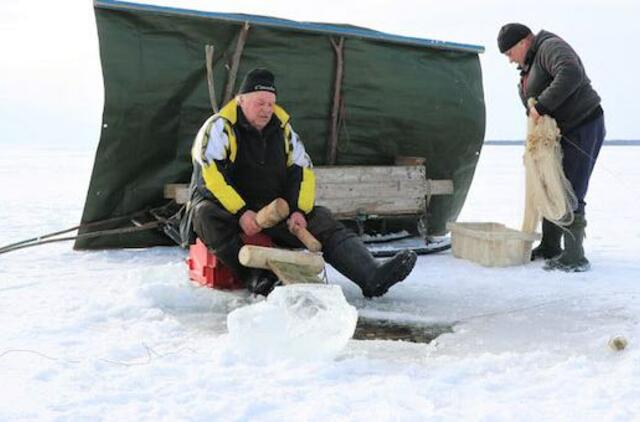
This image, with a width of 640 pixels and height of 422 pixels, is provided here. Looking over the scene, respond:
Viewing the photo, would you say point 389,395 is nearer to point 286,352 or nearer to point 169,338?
point 286,352

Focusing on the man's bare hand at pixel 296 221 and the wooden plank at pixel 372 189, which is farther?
the wooden plank at pixel 372 189

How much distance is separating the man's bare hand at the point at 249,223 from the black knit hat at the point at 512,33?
2.04 m

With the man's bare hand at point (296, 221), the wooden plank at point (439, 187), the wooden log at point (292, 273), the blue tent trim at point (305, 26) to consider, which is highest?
the blue tent trim at point (305, 26)

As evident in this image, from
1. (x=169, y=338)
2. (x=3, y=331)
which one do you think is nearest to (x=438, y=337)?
(x=169, y=338)

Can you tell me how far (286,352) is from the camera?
8.68 feet

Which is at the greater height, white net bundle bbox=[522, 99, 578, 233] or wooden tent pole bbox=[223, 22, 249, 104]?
wooden tent pole bbox=[223, 22, 249, 104]

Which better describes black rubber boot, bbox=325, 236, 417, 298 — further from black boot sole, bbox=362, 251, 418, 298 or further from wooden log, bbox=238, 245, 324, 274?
wooden log, bbox=238, 245, 324, 274

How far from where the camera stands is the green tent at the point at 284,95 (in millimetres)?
4930

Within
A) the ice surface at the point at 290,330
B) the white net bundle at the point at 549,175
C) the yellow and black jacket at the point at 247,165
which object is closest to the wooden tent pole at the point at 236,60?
the yellow and black jacket at the point at 247,165

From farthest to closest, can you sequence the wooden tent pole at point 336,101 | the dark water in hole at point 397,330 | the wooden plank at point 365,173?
1. the wooden tent pole at point 336,101
2. the wooden plank at point 365,173
3. the dark water in hole at point 397,330

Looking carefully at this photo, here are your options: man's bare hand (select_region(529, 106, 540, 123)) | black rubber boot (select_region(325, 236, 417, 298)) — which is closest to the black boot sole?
black rubber boot (select_region(325, 236, 417, 298))

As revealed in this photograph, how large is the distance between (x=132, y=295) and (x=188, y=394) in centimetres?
136

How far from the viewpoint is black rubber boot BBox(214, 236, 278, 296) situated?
3.68 meters

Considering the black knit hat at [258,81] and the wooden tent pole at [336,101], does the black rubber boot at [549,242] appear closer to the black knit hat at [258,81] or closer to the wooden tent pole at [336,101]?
the wooden tent pole at [336,101]
